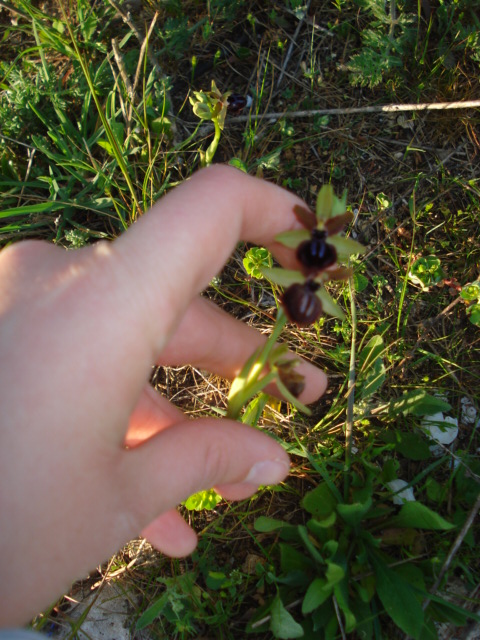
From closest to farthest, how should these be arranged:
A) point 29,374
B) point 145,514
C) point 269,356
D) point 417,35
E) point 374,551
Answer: point 29,374
point 145,514
point 269,356
point 374,551
point 417,35

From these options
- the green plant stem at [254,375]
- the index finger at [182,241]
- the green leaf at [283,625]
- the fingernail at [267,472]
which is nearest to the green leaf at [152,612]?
the green leaf at [283,625]

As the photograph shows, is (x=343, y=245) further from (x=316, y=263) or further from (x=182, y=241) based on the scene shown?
(x=182, y=241)

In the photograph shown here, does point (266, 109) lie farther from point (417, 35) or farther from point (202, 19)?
point (417, 35)

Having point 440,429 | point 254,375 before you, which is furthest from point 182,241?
point 440,429

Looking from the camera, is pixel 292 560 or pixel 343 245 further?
pixel 292 560

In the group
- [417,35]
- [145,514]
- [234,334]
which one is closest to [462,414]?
[234,334]

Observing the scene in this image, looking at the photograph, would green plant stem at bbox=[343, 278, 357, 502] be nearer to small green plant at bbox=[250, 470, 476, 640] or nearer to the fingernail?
small green plant at bbox=[250, 470, 476, 640]
